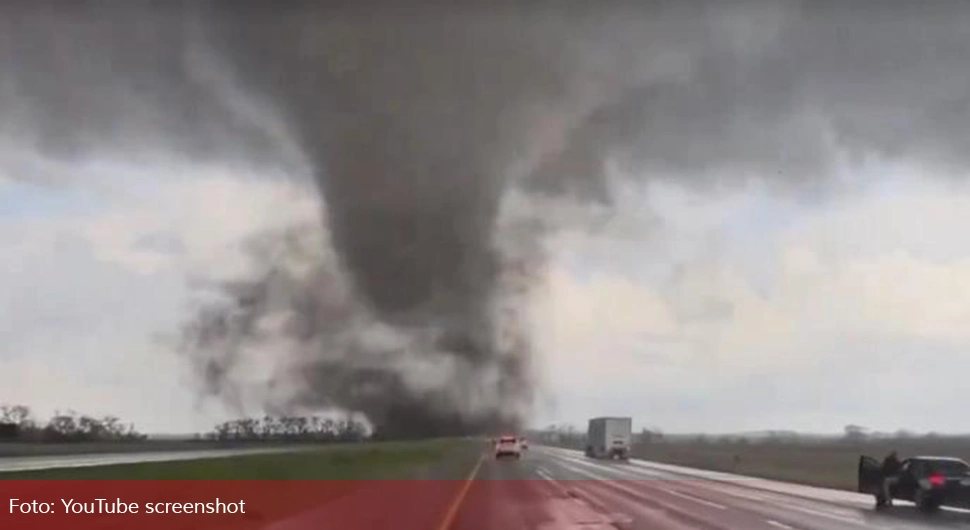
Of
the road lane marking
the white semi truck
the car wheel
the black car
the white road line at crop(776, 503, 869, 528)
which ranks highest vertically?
the white semi truck

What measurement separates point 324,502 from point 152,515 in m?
9.94

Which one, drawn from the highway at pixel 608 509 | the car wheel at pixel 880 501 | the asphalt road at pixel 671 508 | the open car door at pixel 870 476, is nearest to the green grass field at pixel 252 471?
the highway at pixel 608 509

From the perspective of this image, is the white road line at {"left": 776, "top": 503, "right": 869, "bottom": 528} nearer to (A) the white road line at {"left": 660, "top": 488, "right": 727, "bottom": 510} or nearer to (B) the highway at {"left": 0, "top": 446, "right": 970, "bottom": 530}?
(B) the highway at {"left": 0, "top": 446, "right": 970, "bottom": 530}

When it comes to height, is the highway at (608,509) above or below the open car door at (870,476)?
below

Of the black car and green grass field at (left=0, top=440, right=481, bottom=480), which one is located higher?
the black car

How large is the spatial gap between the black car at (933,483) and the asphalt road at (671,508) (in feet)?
1.77

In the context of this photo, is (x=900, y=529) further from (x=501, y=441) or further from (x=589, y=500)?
(x=501, y=441)

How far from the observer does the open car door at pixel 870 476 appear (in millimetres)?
35906

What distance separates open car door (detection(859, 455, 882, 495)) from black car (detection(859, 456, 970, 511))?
554mm

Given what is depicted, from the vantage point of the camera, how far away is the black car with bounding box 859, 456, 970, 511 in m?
32.6

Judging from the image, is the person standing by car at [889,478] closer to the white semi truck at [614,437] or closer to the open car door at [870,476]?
the open car door at [870,476]

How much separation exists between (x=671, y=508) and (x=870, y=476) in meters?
8.46

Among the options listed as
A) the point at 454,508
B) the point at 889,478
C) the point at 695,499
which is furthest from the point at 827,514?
the point at 454,508

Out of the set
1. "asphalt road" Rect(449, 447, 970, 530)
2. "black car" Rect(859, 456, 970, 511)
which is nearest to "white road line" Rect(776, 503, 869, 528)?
"asphalt road" Rect(449, 447, 970, 530)
